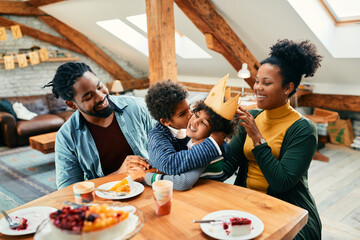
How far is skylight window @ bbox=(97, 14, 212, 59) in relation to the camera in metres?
5.31

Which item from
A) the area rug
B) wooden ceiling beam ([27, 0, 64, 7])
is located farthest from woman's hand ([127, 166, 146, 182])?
wooden ceiling beam ([27, 0, 64, 7])

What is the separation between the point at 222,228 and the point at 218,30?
3410 millimetres

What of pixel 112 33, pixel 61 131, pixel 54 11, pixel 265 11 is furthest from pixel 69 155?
pixel 54 11

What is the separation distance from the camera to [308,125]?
1.46 m

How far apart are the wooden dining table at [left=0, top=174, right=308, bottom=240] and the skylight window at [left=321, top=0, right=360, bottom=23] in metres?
3.04

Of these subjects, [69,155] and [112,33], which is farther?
[112,33]

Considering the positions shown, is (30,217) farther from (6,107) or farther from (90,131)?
(6,107)

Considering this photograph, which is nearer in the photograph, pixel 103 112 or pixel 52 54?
pixel 103 112

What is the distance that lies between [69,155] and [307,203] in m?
1.30

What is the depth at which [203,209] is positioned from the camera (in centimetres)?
119

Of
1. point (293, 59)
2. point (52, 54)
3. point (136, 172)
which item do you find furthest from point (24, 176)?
point (293, 59)

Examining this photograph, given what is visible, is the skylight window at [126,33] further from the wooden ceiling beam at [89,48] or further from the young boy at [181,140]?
the young boy at [181,140]

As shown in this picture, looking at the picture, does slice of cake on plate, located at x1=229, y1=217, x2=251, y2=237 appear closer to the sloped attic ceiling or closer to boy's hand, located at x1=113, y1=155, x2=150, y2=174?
boy's hand, located at x1=113, y1=155, x2=150, y2=174

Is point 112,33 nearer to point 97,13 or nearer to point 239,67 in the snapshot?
point 97,13
